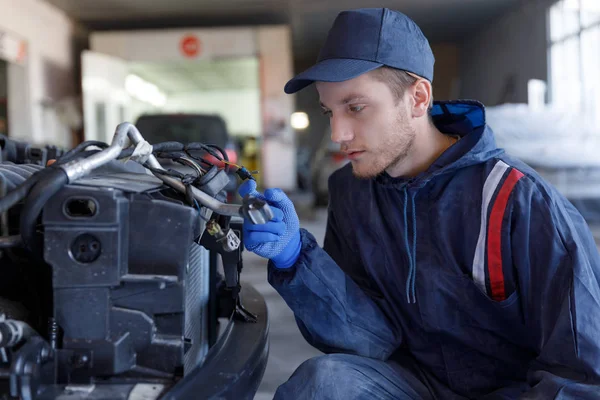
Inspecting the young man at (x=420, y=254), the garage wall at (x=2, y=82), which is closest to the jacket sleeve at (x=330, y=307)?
the young man at (x=420, y=254)

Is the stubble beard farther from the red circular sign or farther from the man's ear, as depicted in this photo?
the red circular sign

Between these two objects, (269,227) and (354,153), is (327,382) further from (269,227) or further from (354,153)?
(354,153)

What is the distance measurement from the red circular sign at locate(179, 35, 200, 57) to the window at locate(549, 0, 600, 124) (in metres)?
6.61

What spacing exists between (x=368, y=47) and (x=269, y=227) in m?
0.53

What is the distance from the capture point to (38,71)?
30.6 feet

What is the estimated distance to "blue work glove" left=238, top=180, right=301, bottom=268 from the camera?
1229mm

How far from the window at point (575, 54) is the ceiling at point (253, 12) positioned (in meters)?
1.79

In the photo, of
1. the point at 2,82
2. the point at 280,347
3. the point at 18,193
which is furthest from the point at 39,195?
the point at 2,82

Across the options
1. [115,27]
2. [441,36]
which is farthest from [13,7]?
[441,36]

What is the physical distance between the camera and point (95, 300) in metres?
0.89

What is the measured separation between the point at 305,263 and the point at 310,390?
30 centimetres

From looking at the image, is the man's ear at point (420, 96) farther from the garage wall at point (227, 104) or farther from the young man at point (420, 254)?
the garage wall at point (227, 104)

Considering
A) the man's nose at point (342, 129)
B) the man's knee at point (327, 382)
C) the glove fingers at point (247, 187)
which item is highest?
the man's nose at point (342, 129)

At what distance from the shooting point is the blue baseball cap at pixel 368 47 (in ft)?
4.53
